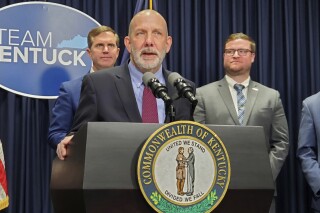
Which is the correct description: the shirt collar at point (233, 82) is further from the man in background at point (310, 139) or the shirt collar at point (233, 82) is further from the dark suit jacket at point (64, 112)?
the dark suit jacket at point (64, 112)

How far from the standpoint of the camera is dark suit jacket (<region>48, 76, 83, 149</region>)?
2.89 meters

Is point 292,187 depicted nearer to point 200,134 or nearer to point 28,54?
point 28,54

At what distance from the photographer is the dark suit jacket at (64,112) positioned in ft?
9.48

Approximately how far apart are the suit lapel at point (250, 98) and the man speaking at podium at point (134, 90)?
1708 mm

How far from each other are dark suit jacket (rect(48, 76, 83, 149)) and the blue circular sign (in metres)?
0.89

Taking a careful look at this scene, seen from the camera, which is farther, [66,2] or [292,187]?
[292,187]

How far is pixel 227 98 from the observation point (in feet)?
12.0

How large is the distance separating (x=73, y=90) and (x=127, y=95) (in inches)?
49.8

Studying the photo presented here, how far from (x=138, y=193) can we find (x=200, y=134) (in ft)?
0.73

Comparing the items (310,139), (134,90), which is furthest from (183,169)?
(310,139)

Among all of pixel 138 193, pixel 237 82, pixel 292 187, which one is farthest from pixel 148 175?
pixel 292 187

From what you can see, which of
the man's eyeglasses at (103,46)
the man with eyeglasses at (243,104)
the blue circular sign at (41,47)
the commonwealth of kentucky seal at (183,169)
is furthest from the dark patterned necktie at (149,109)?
the blue circular sign at (41,47)

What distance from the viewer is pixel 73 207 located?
4.78ft

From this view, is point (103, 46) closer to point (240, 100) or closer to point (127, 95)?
point (240, 100)
